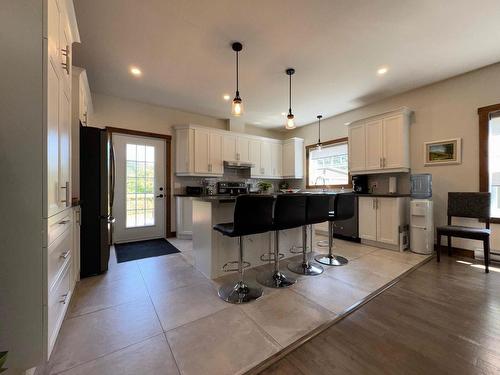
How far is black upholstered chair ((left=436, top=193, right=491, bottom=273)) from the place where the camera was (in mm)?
2732

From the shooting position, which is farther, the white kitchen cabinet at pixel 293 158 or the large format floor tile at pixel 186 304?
the white kitchen cabinet at pixel 293 158

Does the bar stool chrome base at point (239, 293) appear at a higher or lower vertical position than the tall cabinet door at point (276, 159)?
lower

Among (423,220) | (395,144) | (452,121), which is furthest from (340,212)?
(452,121)

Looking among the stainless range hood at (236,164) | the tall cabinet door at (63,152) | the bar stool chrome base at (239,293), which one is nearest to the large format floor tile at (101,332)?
the bar stool chrome base at (239,293)

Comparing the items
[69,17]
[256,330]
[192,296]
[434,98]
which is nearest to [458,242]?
[434,98]

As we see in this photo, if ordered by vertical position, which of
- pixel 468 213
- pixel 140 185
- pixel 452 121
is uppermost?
pixel 452 121

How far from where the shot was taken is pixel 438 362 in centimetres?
131

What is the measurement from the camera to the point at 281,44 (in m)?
2.56

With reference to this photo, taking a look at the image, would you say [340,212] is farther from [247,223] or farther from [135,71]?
[135,71]

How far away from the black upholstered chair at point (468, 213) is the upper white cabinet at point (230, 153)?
3159 mm

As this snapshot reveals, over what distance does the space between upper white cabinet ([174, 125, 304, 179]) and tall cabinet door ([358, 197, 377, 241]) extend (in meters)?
2.03

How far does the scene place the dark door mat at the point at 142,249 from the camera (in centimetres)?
330

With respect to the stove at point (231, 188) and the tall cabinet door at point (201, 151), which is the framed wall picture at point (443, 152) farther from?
the tall cabinet door at point (201, 151)

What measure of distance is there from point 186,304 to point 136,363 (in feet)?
2.17
